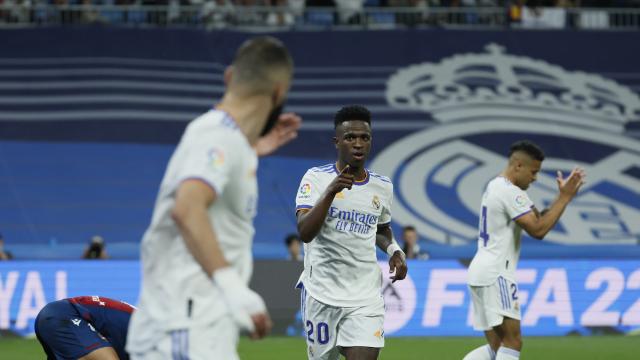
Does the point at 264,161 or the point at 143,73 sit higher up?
the point at 143,73

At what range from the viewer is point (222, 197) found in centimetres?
467

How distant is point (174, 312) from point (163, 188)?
0.54m

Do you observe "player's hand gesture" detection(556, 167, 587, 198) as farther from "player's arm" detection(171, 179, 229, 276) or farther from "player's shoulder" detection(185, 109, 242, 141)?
"player's arm" detection(171, 179, 229, 276)

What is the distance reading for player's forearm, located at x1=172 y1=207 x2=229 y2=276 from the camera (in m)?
4.36

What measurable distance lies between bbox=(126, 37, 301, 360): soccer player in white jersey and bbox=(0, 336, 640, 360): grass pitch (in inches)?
328

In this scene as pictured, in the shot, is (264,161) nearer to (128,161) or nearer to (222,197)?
(128,161)

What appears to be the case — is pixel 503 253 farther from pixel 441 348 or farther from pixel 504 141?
pixel 504 141

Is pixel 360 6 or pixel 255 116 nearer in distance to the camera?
pixel 255 116

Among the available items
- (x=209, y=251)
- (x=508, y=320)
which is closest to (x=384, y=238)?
(x=508, y=320)

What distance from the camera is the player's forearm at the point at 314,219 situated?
23.7 ft

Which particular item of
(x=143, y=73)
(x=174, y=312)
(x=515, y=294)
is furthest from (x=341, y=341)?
(x=143, y=73)

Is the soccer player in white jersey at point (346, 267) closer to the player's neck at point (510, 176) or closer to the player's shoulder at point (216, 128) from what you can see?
the player's neck at point (510, 176)

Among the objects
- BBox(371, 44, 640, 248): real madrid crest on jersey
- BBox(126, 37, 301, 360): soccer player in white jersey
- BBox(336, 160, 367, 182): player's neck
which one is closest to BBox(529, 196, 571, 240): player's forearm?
BBox(336, 160, 367, 182): player's neck

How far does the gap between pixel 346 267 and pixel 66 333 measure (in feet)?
7.15
